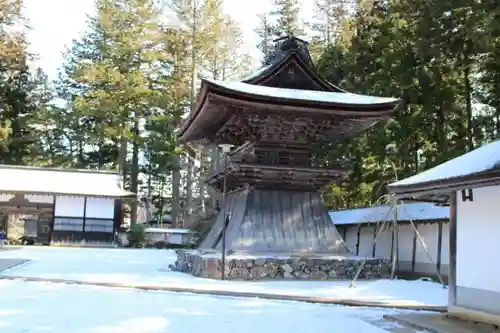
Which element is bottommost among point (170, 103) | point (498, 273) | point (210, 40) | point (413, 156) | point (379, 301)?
point (379, 301)

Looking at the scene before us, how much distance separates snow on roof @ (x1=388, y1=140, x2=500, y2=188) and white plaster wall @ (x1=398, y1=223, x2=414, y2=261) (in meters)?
8.93

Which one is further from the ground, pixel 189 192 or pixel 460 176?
pixel 189 192

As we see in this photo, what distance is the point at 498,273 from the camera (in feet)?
25.5

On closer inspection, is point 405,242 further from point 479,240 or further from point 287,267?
point 479,240

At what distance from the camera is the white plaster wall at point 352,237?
2167cm

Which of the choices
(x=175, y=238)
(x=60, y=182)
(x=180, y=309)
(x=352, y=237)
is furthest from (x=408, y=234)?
(x=60, y=182)

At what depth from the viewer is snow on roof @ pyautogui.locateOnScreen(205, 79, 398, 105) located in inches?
591

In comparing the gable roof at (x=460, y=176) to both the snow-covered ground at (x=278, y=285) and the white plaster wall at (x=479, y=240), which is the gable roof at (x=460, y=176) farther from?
the snow-covered ground at (x=278, y=285)

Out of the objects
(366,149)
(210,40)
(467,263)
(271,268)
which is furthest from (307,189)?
(210,40)

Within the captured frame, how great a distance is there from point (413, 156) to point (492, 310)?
799 inches

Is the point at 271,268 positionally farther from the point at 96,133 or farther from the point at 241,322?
the point at 96,133

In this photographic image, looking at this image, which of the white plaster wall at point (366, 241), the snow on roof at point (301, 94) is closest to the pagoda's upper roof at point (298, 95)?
the snow on roof at point (301, 94)

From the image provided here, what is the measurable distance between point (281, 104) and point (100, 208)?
22362mm

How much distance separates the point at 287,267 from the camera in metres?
15.1
